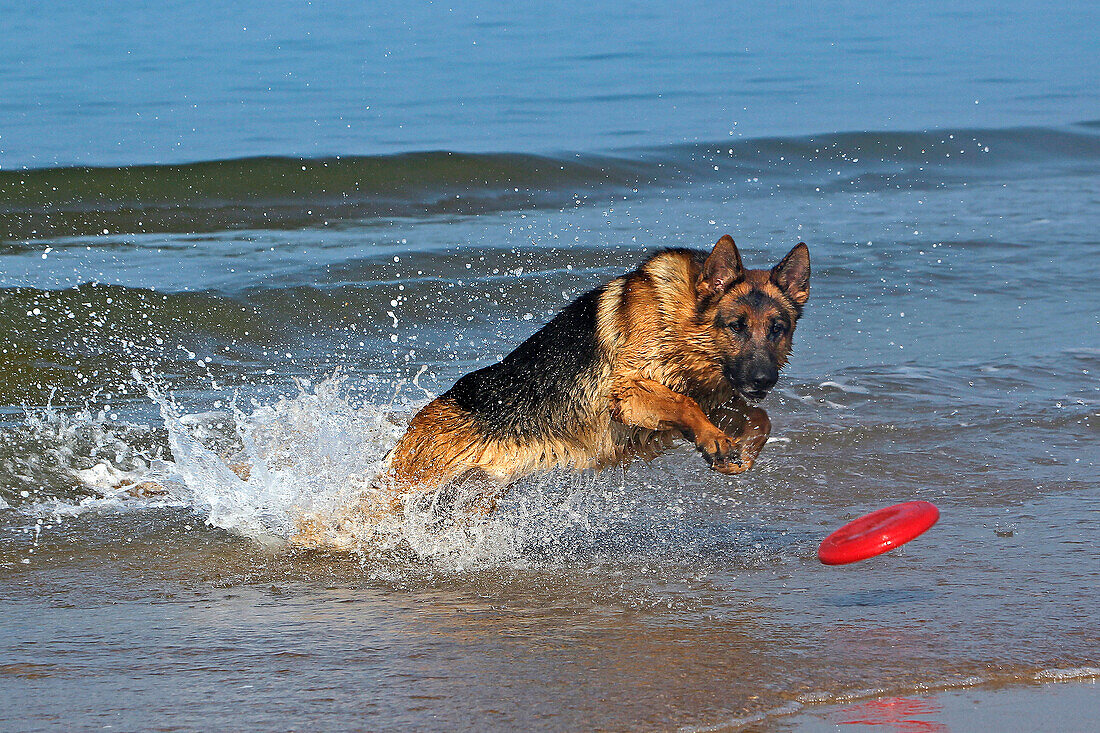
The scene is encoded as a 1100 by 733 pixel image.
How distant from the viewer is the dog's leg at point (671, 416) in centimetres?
502

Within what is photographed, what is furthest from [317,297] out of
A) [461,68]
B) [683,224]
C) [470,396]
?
[461,68]

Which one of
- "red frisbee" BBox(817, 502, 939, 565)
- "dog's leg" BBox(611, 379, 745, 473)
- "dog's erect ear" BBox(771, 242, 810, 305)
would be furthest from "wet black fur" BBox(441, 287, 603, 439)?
"red frisbee" BBox(817, 502, 939, 565)

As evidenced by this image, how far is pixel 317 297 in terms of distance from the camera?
10641 mm

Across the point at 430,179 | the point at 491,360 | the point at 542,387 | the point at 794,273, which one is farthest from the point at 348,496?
the point at 430,179

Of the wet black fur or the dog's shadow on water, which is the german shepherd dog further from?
the dog's shadow on water

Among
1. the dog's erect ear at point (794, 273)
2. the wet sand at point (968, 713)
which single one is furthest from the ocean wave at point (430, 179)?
the wet sand at point (968, 713)

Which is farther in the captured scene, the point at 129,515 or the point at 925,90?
the point at 925,90

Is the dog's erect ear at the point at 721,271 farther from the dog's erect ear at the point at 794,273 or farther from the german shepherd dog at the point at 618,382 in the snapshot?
the dog's erect ear at the point at 794,273

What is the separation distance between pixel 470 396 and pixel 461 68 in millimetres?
20250

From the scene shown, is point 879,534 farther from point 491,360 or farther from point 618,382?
point 491,360

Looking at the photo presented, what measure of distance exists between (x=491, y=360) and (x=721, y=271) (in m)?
3.75

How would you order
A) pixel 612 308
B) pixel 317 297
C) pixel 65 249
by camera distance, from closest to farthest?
pixel 612 308, pixel 317 297, pixel 65 249

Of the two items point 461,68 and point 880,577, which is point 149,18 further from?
point 880,577

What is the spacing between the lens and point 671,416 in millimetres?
5180
